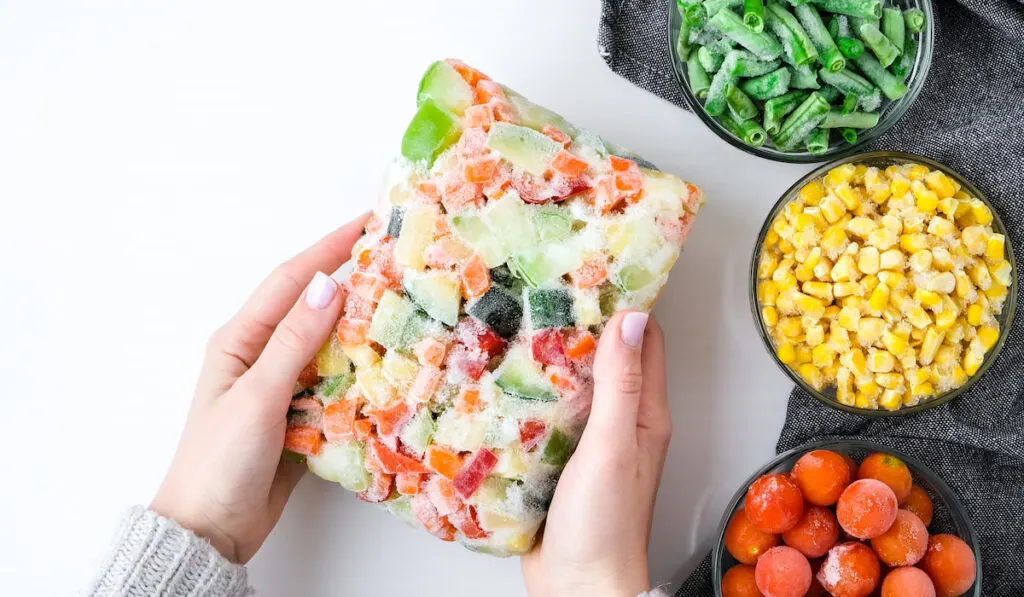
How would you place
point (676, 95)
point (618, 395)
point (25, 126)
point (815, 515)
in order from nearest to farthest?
point (618, 395) → point (815, 515) → point (676, 95) → point (25, 126)

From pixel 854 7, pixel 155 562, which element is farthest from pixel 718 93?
pixel 155 562

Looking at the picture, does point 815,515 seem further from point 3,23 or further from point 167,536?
point 3,23

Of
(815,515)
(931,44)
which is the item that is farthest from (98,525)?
(931,44)

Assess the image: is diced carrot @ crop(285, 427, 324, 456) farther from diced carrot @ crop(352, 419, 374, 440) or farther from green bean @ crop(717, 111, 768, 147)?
green bean @ crop(717, 111, 768, 147)

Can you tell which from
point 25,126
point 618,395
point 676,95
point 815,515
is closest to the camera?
point 618,395

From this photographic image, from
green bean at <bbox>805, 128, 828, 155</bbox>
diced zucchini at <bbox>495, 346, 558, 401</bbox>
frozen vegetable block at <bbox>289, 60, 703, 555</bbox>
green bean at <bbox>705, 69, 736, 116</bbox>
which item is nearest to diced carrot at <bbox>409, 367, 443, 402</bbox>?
frozen vegetable block at <bbox>289, 60, 703, 555</bbox>

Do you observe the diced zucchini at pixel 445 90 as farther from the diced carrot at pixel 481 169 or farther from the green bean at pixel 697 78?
the green bean at pixel 697 78
